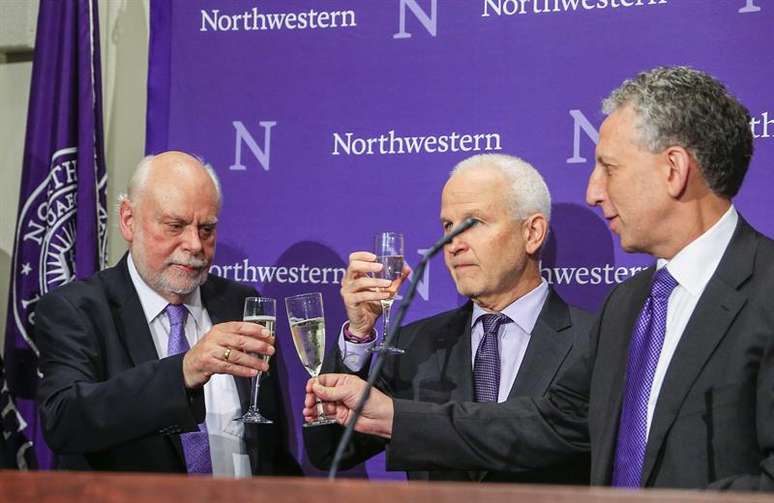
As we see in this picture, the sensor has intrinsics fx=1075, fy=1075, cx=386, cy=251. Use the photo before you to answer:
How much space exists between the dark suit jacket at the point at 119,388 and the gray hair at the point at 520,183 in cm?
103

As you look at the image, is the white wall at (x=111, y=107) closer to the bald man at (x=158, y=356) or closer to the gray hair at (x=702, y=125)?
the bald man at (x=158, y=356)

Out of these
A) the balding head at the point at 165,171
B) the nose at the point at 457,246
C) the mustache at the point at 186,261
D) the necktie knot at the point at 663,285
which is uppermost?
the balding head at the point at 165,171

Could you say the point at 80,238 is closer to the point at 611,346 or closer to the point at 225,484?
the point at 611,346

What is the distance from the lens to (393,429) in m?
3.17

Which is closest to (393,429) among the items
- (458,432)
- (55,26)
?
(458,432)

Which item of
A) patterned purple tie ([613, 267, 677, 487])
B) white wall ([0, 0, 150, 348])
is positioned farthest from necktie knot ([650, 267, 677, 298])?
white wall ([0, 0, 150, 348])

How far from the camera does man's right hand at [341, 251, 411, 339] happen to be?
3.36 metres

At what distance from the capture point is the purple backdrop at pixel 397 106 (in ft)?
13.1

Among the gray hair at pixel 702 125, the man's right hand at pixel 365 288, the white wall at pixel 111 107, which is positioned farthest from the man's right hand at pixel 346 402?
the white wall at pixel 111 107

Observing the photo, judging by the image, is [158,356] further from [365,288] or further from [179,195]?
[365,288]

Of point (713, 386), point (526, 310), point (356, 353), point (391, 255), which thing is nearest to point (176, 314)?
point (356, 353)

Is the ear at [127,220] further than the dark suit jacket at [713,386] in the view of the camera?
Yes

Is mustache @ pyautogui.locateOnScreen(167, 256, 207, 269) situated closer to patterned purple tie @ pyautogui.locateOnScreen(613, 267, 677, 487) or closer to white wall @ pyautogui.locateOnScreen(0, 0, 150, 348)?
white wall @ pyautogui.locateOnScreen(0, 0, 150, 348)

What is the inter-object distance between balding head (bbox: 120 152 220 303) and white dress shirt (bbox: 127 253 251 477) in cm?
5
